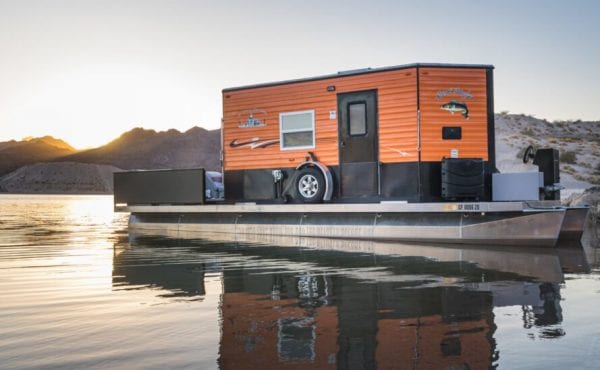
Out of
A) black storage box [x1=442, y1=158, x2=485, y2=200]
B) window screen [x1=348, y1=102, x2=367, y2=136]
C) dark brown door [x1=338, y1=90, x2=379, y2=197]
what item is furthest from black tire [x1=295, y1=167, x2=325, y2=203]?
black storage box [x1=442, y1=158, x2=485, y2=200]

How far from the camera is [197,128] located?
6737 inches

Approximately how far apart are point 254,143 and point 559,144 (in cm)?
4135

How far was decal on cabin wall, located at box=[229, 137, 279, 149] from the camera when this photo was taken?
16.6 meters

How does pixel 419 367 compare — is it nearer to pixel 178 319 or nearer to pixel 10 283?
pixel 178 319

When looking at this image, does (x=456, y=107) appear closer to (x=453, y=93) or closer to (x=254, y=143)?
(x=453, y=93)

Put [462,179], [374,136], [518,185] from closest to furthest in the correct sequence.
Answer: [462,179], [518,185], [374,136]

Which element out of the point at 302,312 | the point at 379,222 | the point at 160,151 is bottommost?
the point at 302,312

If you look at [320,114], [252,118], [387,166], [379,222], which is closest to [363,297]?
[379,222]

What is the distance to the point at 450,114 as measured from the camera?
14289mm

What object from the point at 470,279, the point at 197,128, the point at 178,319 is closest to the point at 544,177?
the point at 470,279

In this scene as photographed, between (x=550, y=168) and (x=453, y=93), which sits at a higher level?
(x=453, y=93)

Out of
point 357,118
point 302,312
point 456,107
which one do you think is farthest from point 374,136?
point 302,312

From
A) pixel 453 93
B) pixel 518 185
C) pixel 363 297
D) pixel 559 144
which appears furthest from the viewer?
pixel 559 144

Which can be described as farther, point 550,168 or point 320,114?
point 320,114
